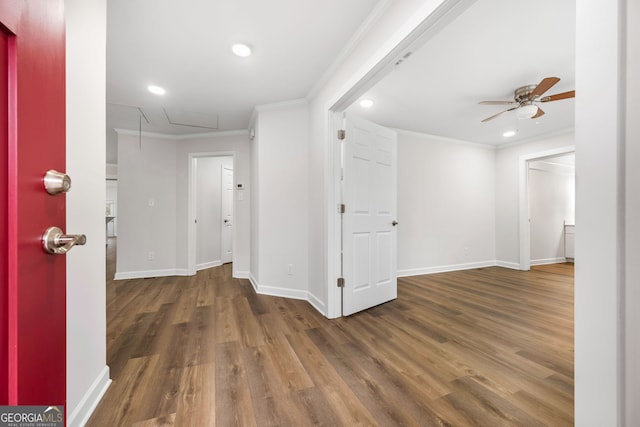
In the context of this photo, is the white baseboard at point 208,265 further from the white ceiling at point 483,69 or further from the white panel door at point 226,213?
the white ceiling at point 483,69

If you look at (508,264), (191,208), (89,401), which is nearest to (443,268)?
(508,264)

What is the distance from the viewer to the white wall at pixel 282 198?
9.98ft

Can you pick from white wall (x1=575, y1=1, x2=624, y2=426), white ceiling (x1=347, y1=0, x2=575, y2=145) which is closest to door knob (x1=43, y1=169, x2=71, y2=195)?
white wall (x1=575, y1=1, x2=624, y2=426)

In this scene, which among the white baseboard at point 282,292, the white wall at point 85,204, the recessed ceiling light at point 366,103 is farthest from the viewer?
the recessed ceiling light at point 366,103

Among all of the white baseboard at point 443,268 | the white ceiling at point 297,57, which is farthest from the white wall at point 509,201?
the white ceiling at point 297,57

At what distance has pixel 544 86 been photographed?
2320mm

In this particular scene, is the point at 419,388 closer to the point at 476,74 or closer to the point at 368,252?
the point at 368,252

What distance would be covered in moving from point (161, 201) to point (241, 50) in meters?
3.08

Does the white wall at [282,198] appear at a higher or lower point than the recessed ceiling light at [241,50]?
lower

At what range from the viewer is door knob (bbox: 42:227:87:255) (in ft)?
1.86

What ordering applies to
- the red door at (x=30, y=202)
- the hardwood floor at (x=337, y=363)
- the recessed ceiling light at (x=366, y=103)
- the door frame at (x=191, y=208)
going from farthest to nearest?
the door frame at (x=191, y=208) → the recessed ceiling light at (x=366, y=103) → the hardwood floor at (x=337, y=363) → the red door at (x=30, y=202)

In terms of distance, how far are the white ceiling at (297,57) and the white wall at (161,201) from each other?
0.61m

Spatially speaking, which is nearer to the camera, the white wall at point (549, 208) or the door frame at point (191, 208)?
the door frame at point (191, 208)

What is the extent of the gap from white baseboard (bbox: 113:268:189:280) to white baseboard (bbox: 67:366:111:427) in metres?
2.93
